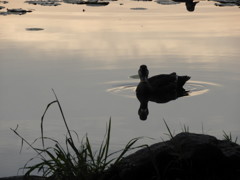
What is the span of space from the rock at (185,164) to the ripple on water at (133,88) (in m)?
5.63

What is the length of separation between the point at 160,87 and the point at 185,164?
22.9ft

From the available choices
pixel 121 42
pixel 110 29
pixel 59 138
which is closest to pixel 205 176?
pixel 59 138

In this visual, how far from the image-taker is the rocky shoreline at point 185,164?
18.2 feet

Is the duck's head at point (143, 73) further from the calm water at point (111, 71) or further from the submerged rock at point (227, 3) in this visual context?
the submerged rock at point (227, 3)

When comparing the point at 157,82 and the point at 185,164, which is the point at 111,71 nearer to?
the point at 157,82

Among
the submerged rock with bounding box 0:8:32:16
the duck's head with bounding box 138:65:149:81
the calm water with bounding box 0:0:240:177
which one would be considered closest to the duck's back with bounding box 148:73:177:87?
the duck's head with bounding box 138:65:149:81

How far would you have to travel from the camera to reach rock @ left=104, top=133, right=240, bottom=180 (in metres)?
5.56

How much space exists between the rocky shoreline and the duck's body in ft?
20.1

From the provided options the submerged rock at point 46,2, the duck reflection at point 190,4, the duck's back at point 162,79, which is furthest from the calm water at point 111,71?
the submerged rock at point 46,2

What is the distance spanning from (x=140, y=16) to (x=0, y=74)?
10.9 meters

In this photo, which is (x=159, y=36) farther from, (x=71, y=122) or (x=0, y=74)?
(x=71, y=122)

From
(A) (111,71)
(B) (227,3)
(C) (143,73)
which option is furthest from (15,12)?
(C) (143,73)

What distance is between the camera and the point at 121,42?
16.5 metres

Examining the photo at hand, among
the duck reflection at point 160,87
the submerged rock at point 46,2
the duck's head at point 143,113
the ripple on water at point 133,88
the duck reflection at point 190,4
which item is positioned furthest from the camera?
the submerged rock at point 46,2
